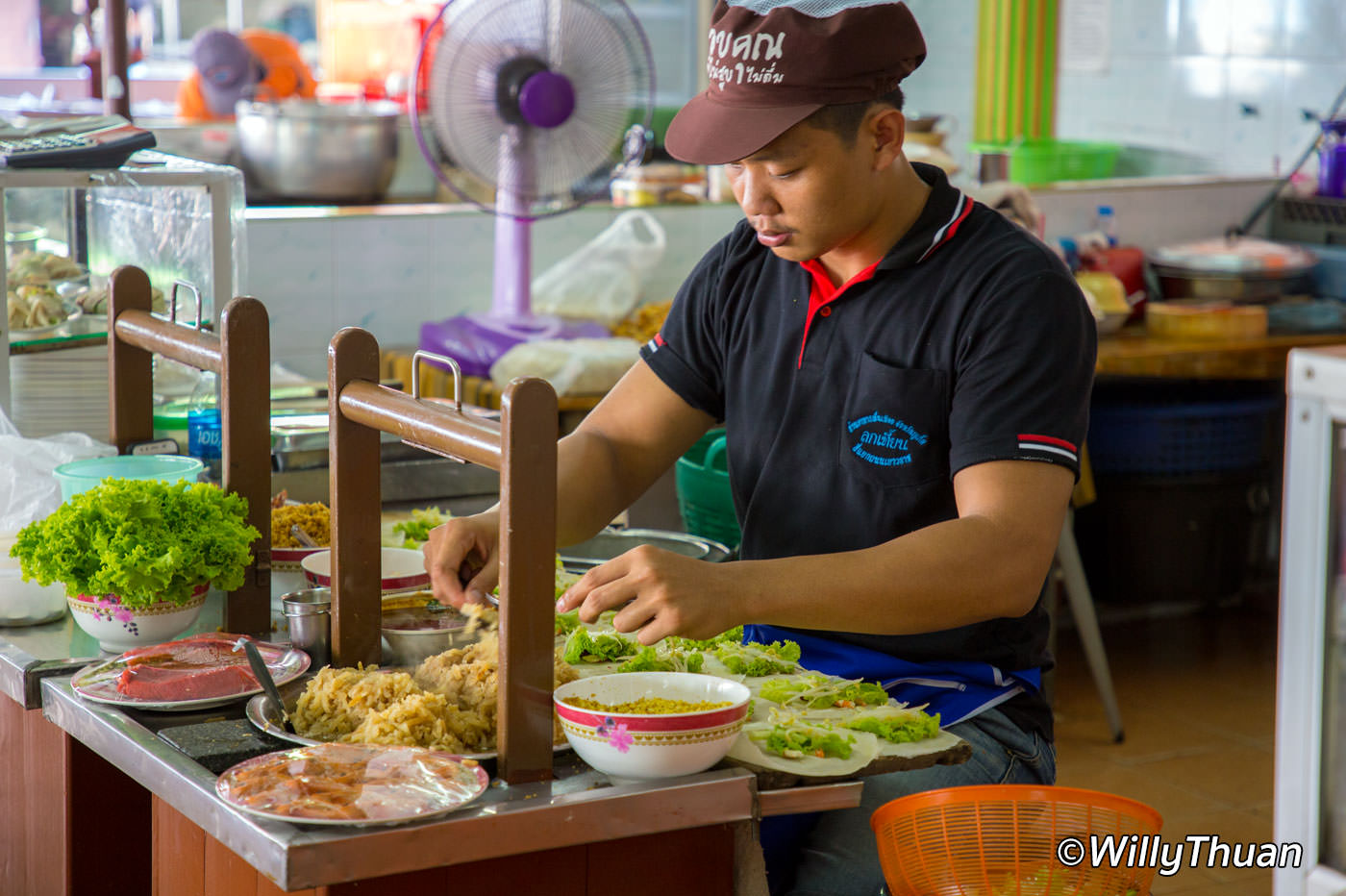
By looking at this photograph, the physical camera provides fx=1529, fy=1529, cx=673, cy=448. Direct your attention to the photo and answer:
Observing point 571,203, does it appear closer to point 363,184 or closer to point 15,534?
point 363,184

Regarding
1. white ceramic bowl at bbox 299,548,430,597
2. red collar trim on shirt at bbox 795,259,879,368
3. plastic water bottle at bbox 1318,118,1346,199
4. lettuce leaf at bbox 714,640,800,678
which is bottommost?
lettuce leaf at bbox 714,640,800,678

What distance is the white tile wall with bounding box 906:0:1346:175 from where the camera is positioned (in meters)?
6.12

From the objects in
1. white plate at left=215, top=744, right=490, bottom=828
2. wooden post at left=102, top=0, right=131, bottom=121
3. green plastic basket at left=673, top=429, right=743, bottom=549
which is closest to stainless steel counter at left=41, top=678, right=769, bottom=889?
white plate at left=215, top=744, right=490, bottom=828

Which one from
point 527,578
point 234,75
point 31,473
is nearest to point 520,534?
point 527,578

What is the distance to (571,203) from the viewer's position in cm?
377

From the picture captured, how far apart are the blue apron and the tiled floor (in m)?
1.47

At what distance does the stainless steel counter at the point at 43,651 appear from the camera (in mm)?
1824

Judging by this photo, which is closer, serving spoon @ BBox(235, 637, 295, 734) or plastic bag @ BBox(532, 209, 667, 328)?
serving spoon @ BBox(235, 637, 295, 734)

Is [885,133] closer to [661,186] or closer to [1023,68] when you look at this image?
[661,186]

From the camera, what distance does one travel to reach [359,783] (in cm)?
141

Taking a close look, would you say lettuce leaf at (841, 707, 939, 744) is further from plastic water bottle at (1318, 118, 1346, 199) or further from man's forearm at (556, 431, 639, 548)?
plastic water bottle at (1318, 118, 1346, 199)

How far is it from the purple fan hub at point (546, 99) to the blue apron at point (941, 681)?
1.96 m

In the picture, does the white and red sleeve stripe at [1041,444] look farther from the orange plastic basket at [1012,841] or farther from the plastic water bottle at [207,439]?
the plastic water bottle at [207,439]

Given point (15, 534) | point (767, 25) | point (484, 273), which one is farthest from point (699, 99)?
point (484, 273)
